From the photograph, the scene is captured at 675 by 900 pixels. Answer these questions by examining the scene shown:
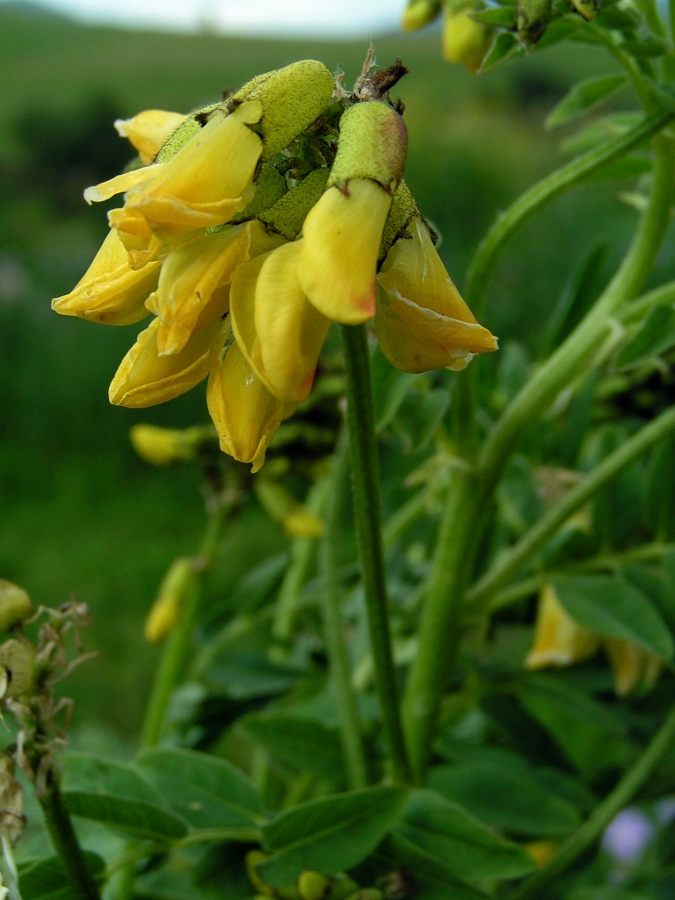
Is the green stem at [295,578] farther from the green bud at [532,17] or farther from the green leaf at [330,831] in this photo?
the green bud at [532,17]

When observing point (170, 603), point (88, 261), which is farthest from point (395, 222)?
point (88, 261)

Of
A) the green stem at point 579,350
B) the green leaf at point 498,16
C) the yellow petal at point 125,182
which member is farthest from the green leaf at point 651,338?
the yellow petal at point 125,182

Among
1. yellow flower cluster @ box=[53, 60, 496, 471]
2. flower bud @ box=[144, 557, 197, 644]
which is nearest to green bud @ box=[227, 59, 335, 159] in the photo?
yellow flower cluster @ box=[53, 60, 496, 471]

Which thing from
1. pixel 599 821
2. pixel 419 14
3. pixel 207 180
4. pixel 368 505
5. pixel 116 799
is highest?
pixel 419 14

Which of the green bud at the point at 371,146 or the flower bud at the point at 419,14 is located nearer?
the green bud at the point at 371,146

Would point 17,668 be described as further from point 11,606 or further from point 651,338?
point 651,338

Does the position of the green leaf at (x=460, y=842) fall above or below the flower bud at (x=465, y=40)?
below

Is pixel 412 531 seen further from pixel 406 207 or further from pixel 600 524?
pixel 406 207
